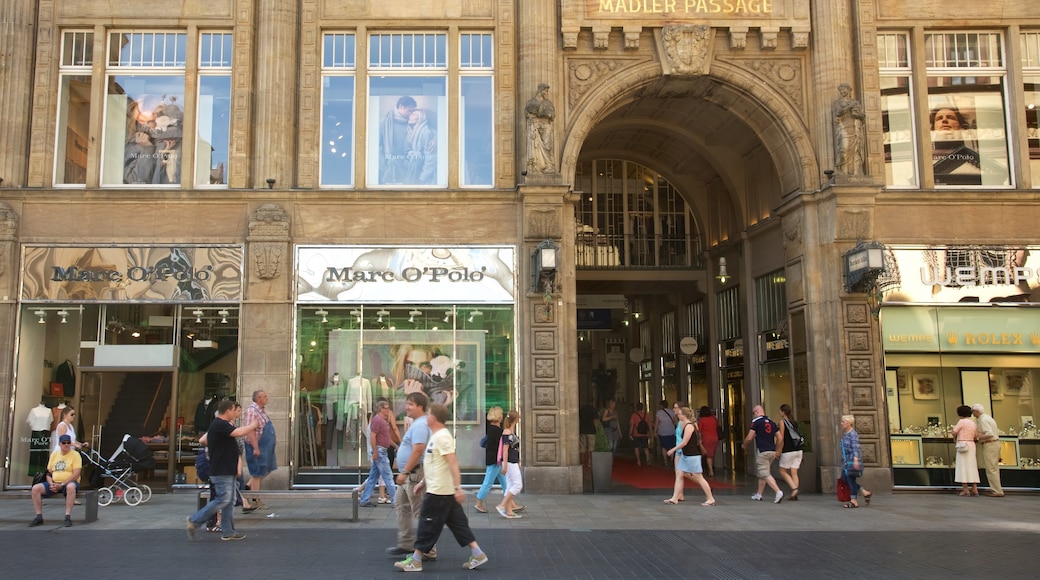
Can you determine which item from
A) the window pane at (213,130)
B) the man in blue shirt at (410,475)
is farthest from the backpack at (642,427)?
the man in blue shirt at (410,475)

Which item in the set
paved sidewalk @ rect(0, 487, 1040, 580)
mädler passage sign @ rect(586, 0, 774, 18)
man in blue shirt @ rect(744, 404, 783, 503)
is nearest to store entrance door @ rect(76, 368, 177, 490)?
paved sidewalk @ rect(0, 487, 1040, 580)

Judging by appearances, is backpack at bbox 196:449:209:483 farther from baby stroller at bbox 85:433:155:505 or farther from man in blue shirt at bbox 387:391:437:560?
man in blue shirt at bbox 387:391:437:560

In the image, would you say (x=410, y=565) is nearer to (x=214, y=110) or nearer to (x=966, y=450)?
(x=214, y=110)

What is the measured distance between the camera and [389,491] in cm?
1526

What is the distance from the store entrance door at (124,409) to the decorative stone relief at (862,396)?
12.6m

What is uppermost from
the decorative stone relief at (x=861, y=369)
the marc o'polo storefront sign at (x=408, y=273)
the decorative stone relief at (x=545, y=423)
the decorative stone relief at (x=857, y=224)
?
the decorative stone relief at (x=857, y=224)

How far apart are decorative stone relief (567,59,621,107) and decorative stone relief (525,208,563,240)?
2406mm

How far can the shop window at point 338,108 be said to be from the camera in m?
17.4

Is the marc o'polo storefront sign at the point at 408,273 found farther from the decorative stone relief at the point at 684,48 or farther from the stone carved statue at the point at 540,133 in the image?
the decorative stone relief at the point at 684,48

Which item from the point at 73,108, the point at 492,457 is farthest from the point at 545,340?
the point at 73,108

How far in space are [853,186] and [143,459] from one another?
13.6 meters

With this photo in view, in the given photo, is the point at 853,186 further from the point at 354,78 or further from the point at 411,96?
the point at 354,78

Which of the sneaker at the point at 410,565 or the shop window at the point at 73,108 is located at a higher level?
the shop window at the point at 73,108

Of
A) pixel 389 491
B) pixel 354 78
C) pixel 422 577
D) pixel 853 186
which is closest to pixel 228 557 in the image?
pixel 422 577
